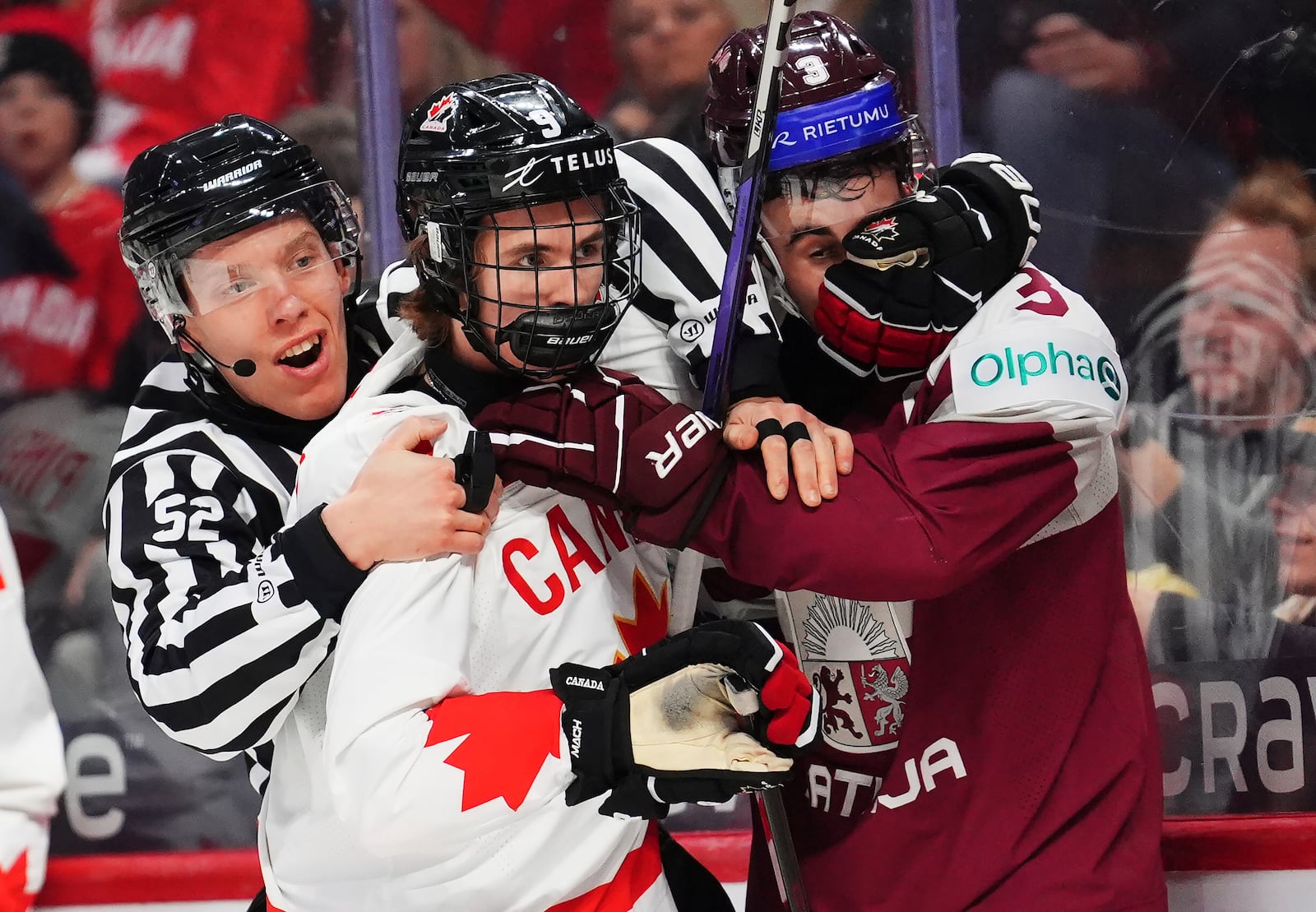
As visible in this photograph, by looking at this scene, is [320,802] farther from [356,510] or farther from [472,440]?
[472,440]

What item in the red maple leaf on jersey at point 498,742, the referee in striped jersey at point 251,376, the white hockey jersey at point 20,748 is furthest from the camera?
the white hockey jersey at point 20,748

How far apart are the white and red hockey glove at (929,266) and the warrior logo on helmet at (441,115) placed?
1.64 feet

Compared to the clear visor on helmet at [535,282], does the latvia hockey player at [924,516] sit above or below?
below

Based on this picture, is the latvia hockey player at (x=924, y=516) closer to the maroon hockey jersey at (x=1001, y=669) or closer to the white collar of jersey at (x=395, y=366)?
the maroon hockey jersey at (x=1001, y=669)

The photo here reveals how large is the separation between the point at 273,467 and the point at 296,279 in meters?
0.27

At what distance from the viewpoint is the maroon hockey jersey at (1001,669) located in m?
1.42

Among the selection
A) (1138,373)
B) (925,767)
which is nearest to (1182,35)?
(1138,373)

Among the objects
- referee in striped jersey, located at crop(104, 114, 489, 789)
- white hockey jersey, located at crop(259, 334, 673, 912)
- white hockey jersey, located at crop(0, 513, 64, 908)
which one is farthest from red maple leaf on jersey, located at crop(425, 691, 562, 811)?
white hockey jersey, located at crop(0, 513, 64, 908)

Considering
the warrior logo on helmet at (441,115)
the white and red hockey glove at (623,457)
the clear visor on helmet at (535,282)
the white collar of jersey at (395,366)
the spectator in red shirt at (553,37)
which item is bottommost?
the white and red hockey glove at (623,457)

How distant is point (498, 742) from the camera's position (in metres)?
1.23

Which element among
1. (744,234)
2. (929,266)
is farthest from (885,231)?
(744,234)

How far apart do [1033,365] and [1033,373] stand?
0.01m

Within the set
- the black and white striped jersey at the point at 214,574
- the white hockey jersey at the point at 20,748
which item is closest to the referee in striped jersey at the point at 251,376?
the black and white striped jersey at the point at 214,574

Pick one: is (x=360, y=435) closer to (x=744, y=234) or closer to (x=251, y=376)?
(x=251, y=376)
